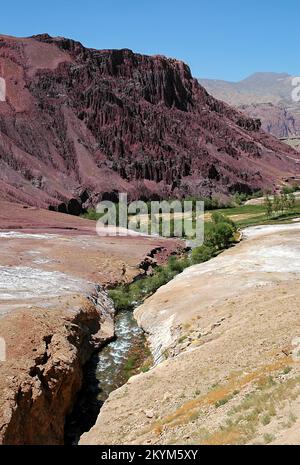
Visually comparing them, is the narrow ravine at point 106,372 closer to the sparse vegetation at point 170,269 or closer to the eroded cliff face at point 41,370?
the eroded cliff face at point 41,370

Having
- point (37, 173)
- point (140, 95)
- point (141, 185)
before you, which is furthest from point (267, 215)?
point (140, 95)

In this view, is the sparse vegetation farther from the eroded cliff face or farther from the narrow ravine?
the eroded cliff face

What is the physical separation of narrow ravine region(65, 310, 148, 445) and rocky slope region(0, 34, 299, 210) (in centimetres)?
5865

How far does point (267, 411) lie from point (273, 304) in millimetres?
14243

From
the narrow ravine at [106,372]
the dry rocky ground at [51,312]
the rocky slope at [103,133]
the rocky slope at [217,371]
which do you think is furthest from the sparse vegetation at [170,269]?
the rocky slope at [103,133]

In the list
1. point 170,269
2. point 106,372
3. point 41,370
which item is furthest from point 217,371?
point 170,269

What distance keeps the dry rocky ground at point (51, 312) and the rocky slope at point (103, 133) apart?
3404 cm

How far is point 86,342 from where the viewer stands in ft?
101

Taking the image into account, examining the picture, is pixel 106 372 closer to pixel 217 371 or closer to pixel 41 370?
pixel 41 370

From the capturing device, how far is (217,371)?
21.7 meters

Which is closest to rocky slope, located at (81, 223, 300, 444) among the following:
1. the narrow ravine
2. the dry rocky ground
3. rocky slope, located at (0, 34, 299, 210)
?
the narrow ravine

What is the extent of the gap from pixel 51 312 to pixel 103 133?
94.5 metres

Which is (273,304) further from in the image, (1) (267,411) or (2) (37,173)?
(2) (37,173)

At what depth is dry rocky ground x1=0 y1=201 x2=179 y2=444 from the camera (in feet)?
65.1
